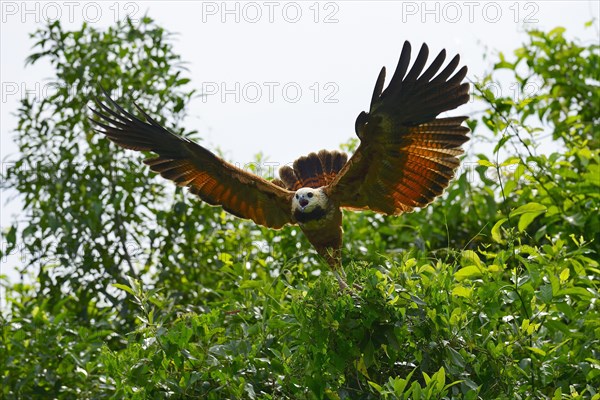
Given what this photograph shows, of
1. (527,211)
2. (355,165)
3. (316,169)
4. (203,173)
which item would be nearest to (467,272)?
(527,211)

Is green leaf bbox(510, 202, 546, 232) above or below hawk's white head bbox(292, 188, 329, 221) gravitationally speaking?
below

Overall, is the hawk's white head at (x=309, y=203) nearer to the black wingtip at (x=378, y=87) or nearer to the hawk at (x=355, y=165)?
the hawk at (x=355, y=165)

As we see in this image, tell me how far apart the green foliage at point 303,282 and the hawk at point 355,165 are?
0.85ft

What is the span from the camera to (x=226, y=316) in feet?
16.3

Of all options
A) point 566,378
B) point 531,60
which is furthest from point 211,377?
point 531,60

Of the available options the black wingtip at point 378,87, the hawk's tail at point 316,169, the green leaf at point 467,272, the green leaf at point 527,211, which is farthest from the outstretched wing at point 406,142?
the green leaf at point 467,272

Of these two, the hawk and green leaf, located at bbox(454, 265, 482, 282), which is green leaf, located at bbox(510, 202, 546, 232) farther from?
the hawk

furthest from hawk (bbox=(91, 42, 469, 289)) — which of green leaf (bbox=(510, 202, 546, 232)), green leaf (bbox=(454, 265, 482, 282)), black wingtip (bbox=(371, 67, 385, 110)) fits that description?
green leaf (bbox=(510, 202, 546, 232))

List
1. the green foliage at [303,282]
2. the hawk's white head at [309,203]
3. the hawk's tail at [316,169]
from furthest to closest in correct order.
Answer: the hawk's tail at [316,169] → the hawk's white head at [309,203] → the green foliage at [303,282]

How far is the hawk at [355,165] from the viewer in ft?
16.6

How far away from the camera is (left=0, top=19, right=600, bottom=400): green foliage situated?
166 inches

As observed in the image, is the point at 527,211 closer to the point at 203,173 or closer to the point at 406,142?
the point at 406,142

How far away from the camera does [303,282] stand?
526 cm

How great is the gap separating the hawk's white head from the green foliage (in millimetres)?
237
